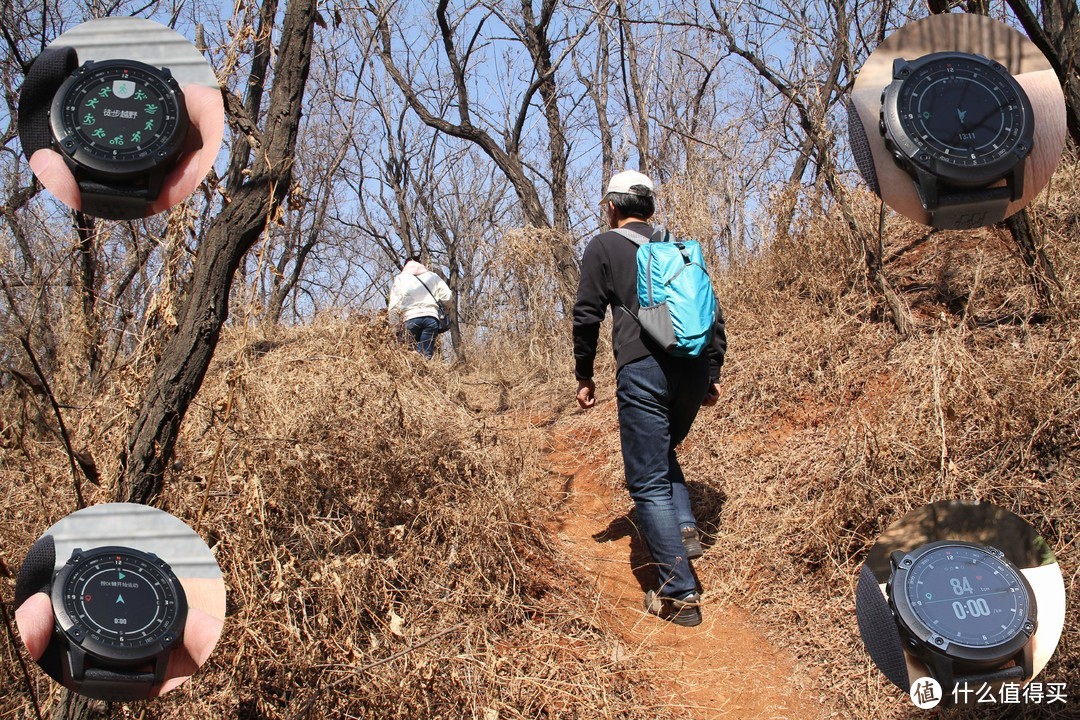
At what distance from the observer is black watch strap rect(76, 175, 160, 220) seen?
204cm

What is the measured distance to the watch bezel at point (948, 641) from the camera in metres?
1.81

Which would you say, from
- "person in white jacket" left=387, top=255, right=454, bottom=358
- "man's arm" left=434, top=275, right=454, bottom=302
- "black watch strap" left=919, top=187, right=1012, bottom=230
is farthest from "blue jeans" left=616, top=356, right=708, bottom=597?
"man's arm" left=434, top=275, right=454, bottom=302

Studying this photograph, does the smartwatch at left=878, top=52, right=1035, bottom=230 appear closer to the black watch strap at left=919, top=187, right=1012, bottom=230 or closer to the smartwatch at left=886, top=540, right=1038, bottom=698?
the black watch strap at left=919, top=187, right=1012, bottom=230

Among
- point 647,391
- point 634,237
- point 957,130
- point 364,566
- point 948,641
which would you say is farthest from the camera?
point 634,237

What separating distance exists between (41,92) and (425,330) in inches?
248

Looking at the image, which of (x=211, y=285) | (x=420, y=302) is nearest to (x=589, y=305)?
(x=211, y=285)

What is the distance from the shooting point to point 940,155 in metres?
1.93

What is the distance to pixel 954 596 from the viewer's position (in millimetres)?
1864

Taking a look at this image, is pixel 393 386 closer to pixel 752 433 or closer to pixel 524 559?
pixel 524 559

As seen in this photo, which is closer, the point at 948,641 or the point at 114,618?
the point at 948,641

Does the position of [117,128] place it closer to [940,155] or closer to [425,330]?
[940,155]

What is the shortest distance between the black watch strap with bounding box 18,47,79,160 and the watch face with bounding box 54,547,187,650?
102cm

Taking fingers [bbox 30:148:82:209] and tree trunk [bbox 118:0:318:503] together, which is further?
tree trunk [bbox 118:0:318:503]

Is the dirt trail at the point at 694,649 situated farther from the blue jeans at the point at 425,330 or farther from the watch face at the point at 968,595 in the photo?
the blue jeans at the point at 425,330
